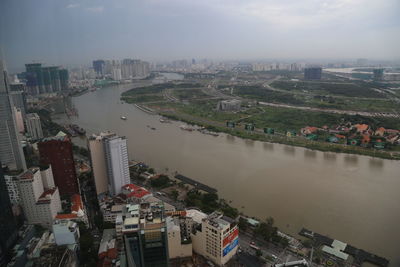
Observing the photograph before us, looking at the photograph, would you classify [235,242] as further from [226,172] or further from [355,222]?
[226,172]

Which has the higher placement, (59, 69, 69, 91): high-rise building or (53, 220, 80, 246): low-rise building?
(59, 69, 69, 91): high-rise building

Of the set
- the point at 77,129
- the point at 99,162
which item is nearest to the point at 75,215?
the point at 99,162

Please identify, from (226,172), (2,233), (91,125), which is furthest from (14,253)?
(91,125)

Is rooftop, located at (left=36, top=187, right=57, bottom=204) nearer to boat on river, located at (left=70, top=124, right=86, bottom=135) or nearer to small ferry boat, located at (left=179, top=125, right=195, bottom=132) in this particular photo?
boat on river, located at (left=70, top=124, right=86, bottom=135)

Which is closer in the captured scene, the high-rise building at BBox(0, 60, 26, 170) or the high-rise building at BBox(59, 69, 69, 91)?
the high-rise building at BBox(0, 60, 26, 170)

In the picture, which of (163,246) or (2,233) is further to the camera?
(2,233)

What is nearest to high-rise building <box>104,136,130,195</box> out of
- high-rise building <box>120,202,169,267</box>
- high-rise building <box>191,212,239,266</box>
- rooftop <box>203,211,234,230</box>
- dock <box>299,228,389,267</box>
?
high-rise building <box>191,212,239,266</box>

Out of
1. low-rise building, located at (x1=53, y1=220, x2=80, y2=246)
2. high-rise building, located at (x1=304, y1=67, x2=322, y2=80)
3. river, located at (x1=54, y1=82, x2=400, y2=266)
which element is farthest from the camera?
high-rise building, located at (x1=304, y1=67, x2=322, y2=80)
